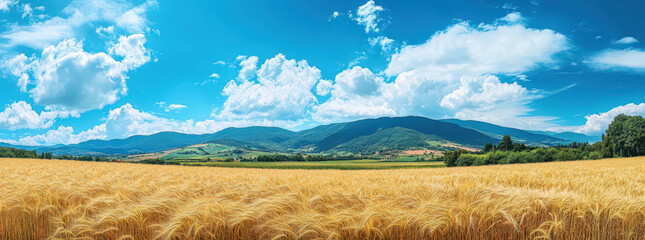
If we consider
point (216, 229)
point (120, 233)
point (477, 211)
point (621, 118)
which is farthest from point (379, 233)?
point (621, 118)

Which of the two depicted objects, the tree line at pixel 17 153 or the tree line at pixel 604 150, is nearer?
the tree line at pixel 604 150

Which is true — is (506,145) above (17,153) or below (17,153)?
below

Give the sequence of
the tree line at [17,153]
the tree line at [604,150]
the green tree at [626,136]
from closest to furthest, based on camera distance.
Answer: the green tree at [626,136] < the tree line at [604,150] < the tree line at [17,153]

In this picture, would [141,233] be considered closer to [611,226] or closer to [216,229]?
[216,229]

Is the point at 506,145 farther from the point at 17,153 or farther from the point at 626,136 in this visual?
the point at 17,153

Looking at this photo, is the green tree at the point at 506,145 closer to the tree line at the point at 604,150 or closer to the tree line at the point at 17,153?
the tree line at the point at 604,150

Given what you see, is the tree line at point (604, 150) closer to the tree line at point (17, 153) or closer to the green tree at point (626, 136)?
the green tree at point (626, 136)

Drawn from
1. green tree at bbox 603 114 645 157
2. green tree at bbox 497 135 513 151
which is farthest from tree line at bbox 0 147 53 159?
green tree at bbox 603 114 645 157

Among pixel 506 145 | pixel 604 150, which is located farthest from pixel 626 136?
pixel 506 145

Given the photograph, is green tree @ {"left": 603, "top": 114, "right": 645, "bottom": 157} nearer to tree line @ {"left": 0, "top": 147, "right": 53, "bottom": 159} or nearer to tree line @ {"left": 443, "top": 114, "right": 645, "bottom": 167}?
tree line @ {"left": 443, "top": 114, "right": 645, "bottom": 167}

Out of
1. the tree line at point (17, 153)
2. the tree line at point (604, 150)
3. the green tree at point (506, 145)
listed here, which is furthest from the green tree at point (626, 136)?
the tree line at point (17, 153)

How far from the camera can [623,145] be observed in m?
78.4

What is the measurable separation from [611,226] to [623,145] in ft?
354

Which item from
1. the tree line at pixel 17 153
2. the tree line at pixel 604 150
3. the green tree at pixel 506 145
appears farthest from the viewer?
the green tree at pixel 506 145
